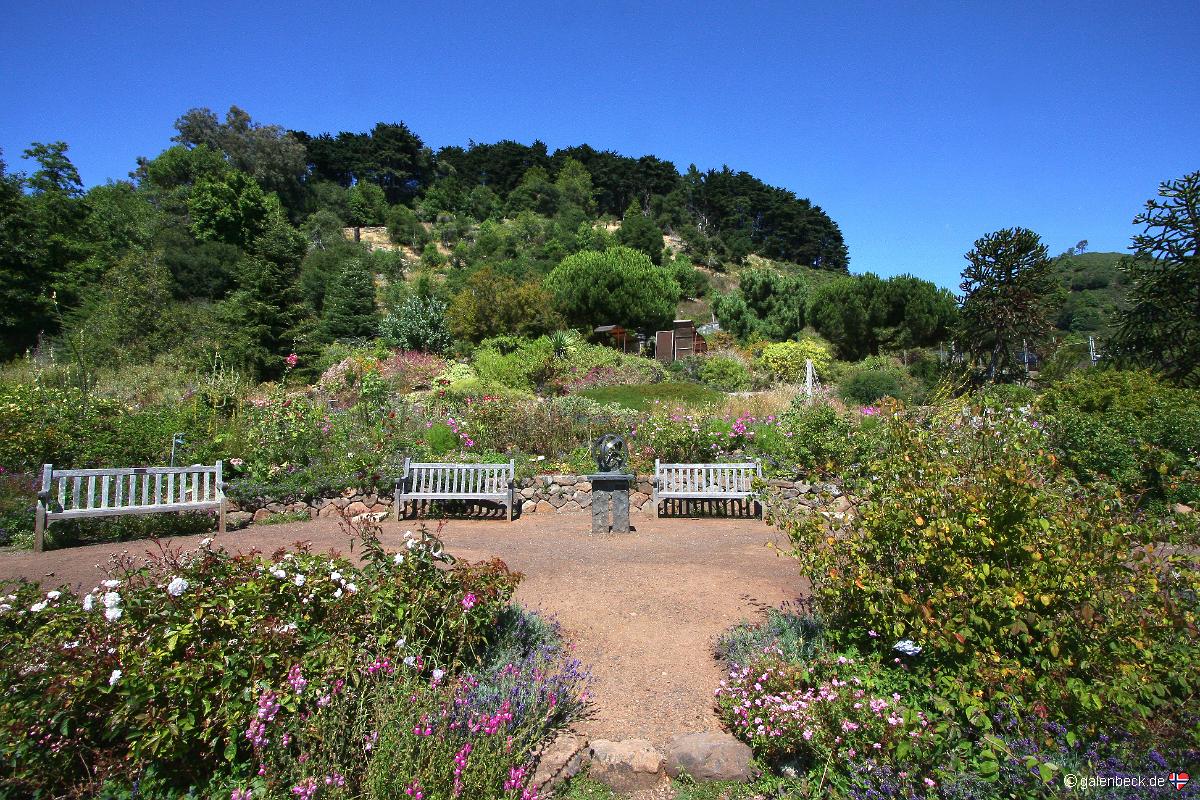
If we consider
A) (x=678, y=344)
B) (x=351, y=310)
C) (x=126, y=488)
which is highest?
(x=351, y=310)

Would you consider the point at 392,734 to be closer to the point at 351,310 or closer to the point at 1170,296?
the point at 1170,296

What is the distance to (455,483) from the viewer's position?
321 inches

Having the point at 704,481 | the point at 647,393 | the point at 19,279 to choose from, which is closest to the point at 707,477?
the point at 704,481

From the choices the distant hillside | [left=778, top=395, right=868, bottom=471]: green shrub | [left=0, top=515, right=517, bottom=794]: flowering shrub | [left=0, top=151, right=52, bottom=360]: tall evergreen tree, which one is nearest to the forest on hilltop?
[left=0, top=151, right=52, bottom=360]: tall evergreen tree

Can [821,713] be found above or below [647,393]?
below

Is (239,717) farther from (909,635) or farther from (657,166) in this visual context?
(657,166)

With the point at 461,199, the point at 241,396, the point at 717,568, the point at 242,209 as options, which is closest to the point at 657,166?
the point at 461,199

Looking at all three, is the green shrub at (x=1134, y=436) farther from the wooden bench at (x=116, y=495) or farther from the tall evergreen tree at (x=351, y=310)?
the tall evergreen tree at (x=351, y=310)

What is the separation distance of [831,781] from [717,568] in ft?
10.2

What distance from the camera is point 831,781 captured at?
256 centimetres

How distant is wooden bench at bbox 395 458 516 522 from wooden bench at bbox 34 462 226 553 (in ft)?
6.85

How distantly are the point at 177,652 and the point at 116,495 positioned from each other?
5.72 meters

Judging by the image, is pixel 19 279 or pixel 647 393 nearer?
pixel 647 393

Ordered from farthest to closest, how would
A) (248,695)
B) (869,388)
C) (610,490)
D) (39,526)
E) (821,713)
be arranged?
1. (869,388)
2. (610,490)
3. (39,526)
4. (821,713)
5. (248,695)
